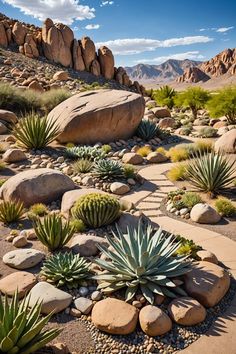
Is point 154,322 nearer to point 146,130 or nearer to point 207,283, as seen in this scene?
point 207,283

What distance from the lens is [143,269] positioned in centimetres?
521

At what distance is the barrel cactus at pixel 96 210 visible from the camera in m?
7.38

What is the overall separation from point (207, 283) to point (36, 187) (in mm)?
5133

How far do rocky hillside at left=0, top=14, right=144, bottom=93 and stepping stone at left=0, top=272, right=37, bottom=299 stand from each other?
115 ft

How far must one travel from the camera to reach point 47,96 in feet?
64.4

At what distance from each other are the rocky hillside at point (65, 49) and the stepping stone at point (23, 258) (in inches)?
1352

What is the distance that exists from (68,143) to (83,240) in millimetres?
7972

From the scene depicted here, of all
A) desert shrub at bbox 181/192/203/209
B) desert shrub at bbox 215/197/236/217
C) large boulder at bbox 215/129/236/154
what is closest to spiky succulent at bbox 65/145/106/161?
large boulder at bbox 215/129/236/154

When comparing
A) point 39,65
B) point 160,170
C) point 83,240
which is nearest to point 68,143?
point 160,170

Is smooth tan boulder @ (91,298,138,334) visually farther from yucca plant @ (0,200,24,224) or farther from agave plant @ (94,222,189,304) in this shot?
yucca plant @ (0,200,24,224)

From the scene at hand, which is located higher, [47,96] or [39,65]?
[39,65]

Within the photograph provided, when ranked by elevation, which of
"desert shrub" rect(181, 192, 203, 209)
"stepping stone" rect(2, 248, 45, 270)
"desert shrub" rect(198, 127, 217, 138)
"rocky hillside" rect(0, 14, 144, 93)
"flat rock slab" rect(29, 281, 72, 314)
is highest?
"rocky hillside" rect(0, 14, 144, 93)

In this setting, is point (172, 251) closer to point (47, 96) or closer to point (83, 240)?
point (83, 240)

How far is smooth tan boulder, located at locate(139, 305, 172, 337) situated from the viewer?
4.50 meters
